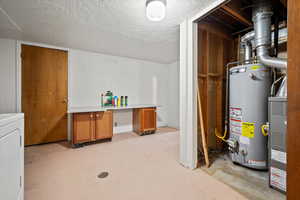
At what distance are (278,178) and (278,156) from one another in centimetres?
25

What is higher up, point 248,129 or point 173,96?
point 173,96

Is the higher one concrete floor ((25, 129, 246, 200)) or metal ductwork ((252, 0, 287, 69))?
metal ductwork ((252, 0, 287, 69))

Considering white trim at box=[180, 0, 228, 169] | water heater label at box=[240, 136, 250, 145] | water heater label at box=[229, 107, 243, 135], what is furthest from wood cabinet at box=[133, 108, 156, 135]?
water heater label at box=[240, 136, 250, 145]

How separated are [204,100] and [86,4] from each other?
230 centimetres

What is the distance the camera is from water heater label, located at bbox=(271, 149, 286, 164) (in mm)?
1360

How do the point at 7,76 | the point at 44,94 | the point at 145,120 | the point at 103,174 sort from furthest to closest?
the point at 145,120
the point at 44,94
the point at 7,76
the point at 103,174

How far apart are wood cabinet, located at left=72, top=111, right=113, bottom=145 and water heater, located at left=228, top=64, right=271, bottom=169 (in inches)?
101

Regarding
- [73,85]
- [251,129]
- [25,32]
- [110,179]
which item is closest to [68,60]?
[73,85]

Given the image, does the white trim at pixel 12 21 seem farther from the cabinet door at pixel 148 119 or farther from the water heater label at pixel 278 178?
the water heater label at pixel 278 178

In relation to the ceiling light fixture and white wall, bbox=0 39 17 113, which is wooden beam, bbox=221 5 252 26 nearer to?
the ceiling light fixture

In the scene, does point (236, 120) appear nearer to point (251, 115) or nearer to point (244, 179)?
point (251, 115)

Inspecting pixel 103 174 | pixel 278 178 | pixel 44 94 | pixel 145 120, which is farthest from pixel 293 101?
pixel 44 94

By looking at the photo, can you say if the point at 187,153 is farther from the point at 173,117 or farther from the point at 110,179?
the point at 173,117

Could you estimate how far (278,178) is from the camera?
140 centimetres
